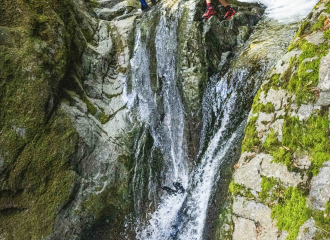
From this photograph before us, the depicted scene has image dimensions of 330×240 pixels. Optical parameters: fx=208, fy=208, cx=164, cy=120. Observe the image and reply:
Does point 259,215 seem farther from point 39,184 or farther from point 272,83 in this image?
point 39,184

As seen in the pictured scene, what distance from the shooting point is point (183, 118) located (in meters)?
6.73

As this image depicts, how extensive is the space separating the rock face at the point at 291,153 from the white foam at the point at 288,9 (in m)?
3.86

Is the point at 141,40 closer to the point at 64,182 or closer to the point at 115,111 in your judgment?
the point at 115,111

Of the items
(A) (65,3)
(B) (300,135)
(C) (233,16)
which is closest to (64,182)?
(B) (300,135)

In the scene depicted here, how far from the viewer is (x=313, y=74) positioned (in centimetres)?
371

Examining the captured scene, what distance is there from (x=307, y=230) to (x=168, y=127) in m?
4.55

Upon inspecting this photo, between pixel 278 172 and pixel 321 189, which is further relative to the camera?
pixel 278 172

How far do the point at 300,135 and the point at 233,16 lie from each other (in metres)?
6.17

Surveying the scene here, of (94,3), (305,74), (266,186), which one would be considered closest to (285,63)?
(305,74)

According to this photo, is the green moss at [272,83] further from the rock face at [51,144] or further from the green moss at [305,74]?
the rock face at [51,144]

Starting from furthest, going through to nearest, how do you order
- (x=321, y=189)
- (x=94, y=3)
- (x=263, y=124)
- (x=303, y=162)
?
(x=94, y=3)
(x=263, y=124)
(x=303, y=162)
(x=321, y=189)

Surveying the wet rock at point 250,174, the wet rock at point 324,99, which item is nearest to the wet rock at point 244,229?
the wet rock at point 250,174

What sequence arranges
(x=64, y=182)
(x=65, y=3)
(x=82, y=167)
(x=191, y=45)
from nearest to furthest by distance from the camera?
1. (x=64, y=182)
2. (x=82, y=167)
3. (x=191, y=45)
4. (x=65, y=3)

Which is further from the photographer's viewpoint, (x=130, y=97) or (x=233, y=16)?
(x=233, y=16)
